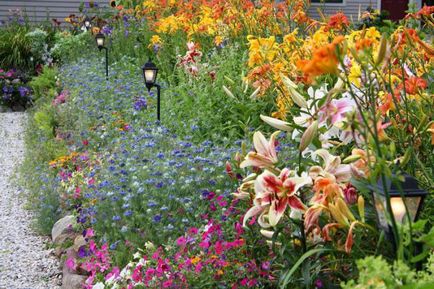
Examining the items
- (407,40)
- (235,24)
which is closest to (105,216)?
(407,40)

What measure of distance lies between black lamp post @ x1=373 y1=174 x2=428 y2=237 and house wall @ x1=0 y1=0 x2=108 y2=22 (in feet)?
48.9

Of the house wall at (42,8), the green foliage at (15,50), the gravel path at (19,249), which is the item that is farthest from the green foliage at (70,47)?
the gravel path at (19,249)

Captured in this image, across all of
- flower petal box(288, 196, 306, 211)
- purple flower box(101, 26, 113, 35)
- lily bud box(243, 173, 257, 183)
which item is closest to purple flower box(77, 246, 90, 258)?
lily bud box(243, 173, 257, 183)

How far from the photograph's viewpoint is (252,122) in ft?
19.8

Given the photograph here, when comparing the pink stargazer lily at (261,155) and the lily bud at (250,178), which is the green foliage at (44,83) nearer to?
the lily bud at (250,178)

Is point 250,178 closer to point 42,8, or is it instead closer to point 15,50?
point 15,50

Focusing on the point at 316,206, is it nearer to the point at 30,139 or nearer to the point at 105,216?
the point at 105,216

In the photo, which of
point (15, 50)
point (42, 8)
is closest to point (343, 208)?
point (15, 50)

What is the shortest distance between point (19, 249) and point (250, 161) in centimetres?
333

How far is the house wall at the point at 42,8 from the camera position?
16.3 meters

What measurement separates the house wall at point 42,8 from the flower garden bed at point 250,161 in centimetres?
700

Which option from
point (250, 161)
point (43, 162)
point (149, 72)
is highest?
point (250, 161)

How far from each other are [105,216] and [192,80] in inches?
121

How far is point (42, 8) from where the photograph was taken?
16438mm
